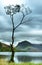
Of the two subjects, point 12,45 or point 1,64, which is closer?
point 1,64

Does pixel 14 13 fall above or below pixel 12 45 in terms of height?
above

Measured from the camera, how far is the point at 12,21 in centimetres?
1891

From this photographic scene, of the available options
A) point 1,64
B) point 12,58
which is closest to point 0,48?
point 12,58

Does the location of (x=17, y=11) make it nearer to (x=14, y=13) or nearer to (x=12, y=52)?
(x=14, y=13)

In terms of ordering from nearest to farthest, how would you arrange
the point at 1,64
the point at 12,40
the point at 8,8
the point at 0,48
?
the point at 1,64, the point at 12,40, the point at 8,8, the point at 0,48

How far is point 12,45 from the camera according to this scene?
18.5 m

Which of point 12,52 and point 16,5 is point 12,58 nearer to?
point 12,52

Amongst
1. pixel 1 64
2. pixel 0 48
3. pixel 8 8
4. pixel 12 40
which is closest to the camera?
pixel 1 64

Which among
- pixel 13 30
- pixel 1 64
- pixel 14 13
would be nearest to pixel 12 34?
pixel 13 30

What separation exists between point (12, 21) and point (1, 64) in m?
5.67

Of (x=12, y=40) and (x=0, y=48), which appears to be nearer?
(x=12, y=40)

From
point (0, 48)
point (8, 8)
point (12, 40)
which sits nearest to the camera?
point (12, 40)

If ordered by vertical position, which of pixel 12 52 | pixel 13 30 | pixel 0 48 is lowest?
pixel 0 48

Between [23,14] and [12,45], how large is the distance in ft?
6.41
